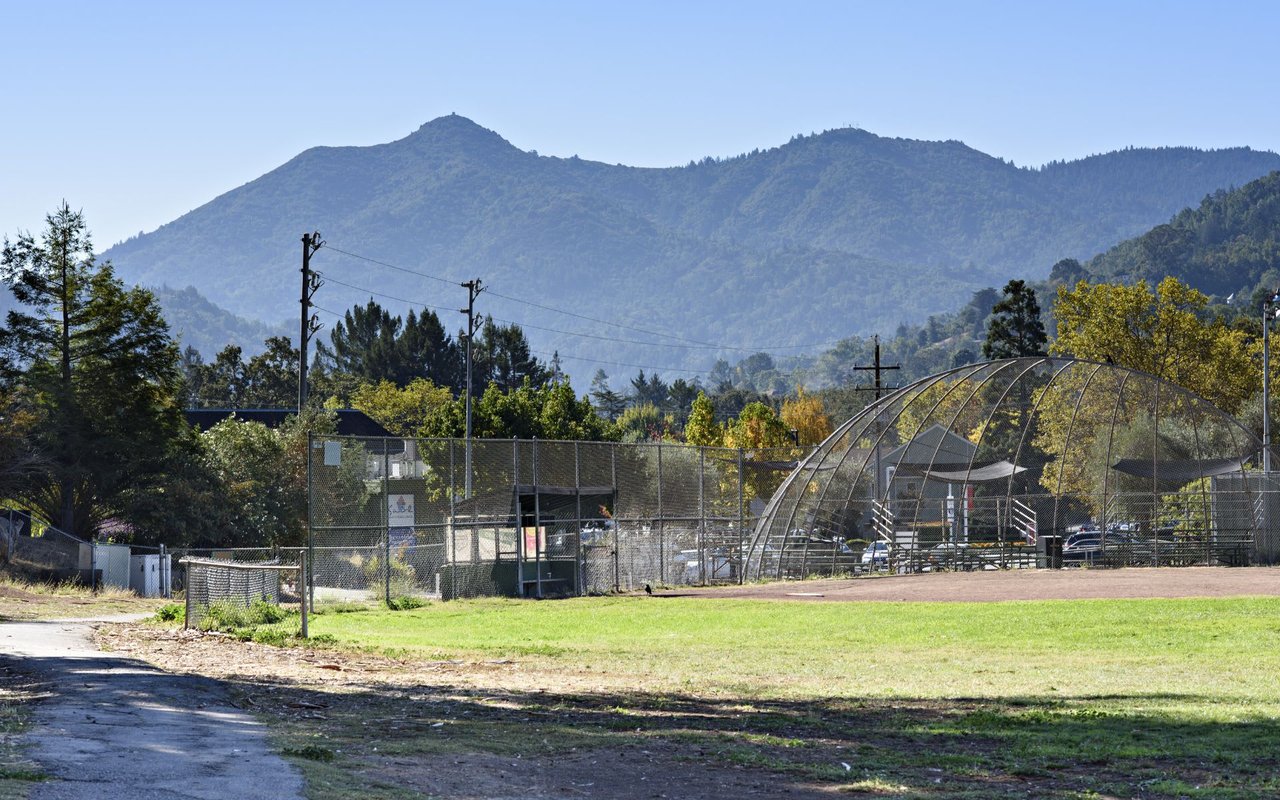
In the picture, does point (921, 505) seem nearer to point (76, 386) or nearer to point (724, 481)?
point (724, 481)

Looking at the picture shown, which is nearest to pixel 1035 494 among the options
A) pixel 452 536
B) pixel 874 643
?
pixel 452 536

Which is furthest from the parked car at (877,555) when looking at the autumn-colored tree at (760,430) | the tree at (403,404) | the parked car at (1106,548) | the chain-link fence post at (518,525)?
the tree at (403,404)

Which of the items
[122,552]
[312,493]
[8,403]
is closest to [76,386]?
[8,403]

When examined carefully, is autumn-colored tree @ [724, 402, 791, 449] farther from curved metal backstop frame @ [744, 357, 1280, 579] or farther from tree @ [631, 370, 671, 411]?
tree @ [631, 370, 671, 411]

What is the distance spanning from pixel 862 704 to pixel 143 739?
6782 millimetres

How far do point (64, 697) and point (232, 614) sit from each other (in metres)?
10.0

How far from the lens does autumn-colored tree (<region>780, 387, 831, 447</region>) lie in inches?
3979

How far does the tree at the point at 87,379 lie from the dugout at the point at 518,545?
1527 cm

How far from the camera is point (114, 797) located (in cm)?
762

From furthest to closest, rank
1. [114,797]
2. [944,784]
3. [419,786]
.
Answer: [944,784]
[419,786]
[114,797]

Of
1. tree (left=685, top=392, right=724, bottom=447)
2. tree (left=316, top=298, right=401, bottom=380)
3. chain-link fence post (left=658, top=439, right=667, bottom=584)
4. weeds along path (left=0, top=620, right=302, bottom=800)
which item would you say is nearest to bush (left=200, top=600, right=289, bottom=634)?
weeds along path (left=0, top=620, right=302, bottom=800)

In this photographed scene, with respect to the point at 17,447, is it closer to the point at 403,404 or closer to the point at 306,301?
the point at 306,301

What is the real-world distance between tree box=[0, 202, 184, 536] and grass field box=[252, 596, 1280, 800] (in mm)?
22273

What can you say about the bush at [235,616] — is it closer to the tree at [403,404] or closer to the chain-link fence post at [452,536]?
the chain-link fence post at [452,536]
